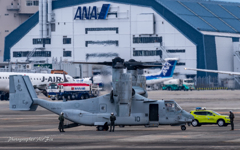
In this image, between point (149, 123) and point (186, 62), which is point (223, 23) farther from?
point (149, 123)

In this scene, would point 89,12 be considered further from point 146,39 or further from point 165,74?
point 165,74

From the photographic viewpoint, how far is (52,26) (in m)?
164

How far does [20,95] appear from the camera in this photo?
3750cm

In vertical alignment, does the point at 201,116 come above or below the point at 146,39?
below

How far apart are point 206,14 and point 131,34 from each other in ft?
105

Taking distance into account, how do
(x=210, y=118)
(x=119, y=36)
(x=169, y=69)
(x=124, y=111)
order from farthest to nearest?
1. (x=119, y=36)
2. (x=169, y=69)
3. (x=210, y=118)
4. (x=124, y=111)

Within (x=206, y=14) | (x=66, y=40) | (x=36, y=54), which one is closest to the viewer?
(x=66, y=40)

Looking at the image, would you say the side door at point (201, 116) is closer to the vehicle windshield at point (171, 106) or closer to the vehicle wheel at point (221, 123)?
the vehicle wheel at point (221, 123)

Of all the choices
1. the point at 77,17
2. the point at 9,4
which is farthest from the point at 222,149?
the point at 9,4

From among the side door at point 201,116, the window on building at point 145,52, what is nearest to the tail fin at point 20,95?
the side door at point 201,116

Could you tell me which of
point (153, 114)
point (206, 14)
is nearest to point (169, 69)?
point (206, 14)

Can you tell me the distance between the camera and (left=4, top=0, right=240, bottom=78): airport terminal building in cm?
15075

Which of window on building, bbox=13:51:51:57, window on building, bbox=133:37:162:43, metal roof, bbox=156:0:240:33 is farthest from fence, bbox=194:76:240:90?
window on building, bbox=13:51:51:57

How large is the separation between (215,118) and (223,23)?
13118 centimetres
